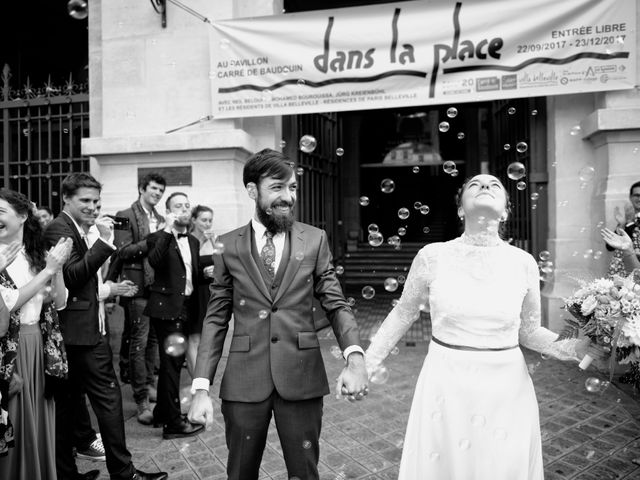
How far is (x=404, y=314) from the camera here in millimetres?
2617

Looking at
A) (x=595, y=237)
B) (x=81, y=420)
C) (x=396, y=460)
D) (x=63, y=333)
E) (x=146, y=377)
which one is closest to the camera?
(x=63, y=333)

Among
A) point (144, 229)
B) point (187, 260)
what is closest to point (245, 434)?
point (187, 260)

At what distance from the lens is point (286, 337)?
2350 millimetres

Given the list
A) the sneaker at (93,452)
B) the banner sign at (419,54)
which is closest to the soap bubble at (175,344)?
the sneaker at (93,452)

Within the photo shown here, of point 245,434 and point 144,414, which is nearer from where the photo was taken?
point 245,434

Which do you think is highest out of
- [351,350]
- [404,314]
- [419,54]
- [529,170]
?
[419,54]

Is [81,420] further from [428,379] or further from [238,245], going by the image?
[428,379]

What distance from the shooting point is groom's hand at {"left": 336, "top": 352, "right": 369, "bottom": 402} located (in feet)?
7.25

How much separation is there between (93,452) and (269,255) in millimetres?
2611

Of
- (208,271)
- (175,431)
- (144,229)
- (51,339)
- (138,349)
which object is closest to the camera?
(51,339)

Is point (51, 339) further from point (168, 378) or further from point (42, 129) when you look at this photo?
point (42, 129)

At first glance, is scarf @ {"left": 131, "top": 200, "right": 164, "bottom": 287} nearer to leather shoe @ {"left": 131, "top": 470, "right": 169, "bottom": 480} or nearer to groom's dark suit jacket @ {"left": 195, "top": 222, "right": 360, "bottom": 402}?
leather shoe @ {"left": 131, "top": 470, "right": 169, "bottom": 480}

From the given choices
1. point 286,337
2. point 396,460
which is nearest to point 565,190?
point 396,460

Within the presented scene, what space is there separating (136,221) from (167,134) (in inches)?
83.1
